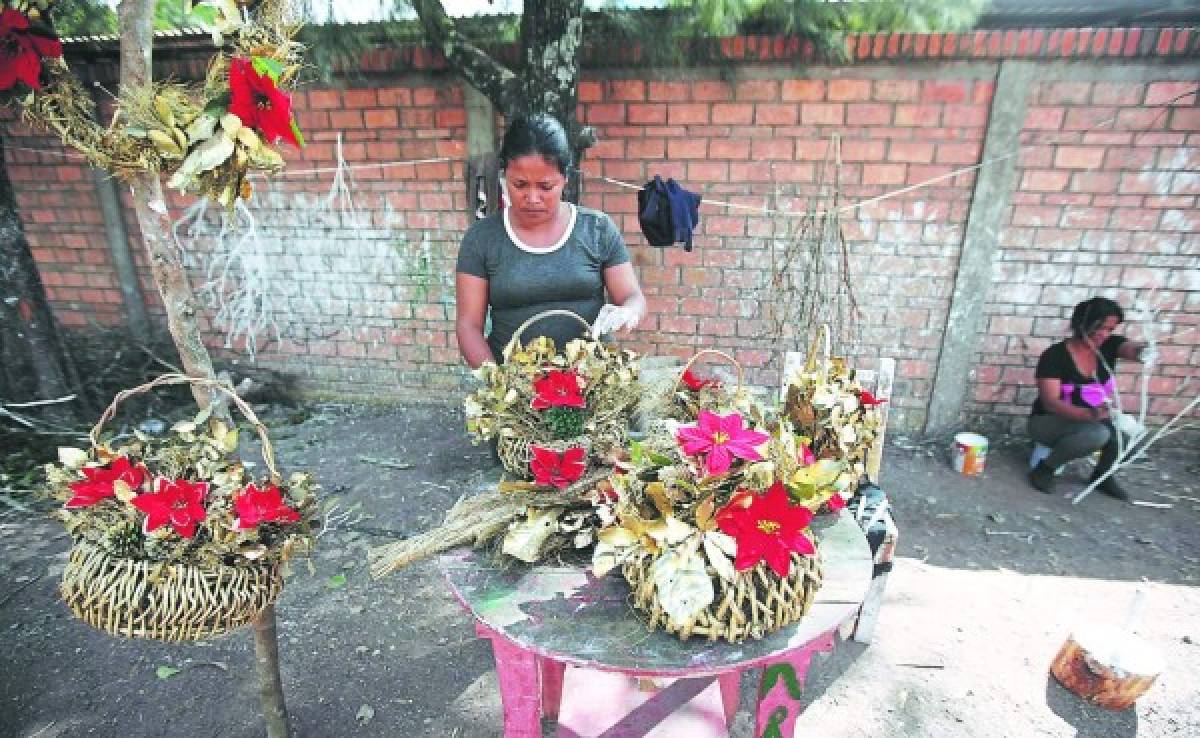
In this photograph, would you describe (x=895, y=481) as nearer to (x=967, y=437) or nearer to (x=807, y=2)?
(x=967, y=437)

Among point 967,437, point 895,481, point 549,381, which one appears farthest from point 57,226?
point 967,437

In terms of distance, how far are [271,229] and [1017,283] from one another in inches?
188

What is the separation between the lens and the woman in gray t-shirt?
2293mm

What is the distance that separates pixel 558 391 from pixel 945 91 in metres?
3.07

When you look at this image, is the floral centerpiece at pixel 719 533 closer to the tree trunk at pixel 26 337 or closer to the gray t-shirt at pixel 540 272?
the gray t-shirt at pixel 540 272

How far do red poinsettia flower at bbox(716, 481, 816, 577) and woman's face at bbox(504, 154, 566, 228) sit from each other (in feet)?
4.37

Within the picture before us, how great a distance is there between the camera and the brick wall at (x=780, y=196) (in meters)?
3.36

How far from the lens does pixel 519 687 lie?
1.53 m

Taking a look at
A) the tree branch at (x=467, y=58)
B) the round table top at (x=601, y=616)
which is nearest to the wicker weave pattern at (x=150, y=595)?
the round table top at (x=601, y=616)

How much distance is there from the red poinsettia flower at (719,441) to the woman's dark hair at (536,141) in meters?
1.18

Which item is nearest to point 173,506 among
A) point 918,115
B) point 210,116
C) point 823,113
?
point 210,116

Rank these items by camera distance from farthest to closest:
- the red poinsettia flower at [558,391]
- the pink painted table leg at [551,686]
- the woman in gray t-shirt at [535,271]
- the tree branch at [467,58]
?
the tree branch at [467,58]
the woman in gray t-shirt at [535,271]
the pink painted table leg at [551,686]
the red poinsettia flower at [558,391]

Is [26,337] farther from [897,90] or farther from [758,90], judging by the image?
[897,90]

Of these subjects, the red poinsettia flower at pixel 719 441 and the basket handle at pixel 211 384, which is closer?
the red poinsettia flower at pixel 719 441
